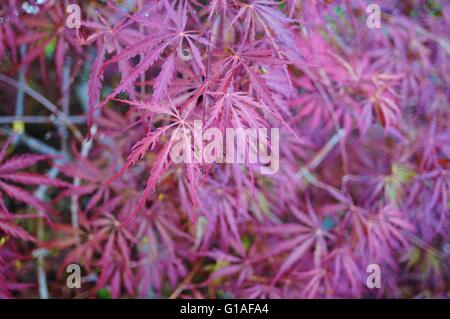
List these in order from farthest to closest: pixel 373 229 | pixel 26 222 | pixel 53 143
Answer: pixel 53 143 < pixel 26 222 < pixel 373 229

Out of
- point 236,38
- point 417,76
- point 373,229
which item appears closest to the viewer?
point 236,38

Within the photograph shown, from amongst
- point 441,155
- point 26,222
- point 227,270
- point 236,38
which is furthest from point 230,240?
point 26,222

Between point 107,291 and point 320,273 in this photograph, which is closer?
point 320,273

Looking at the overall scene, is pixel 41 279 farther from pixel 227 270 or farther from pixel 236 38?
pixel 236 38

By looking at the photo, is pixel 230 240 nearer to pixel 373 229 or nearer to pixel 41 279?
pixel 373 229

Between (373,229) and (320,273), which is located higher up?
(373,229)

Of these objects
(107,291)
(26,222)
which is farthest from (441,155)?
(26,222)
